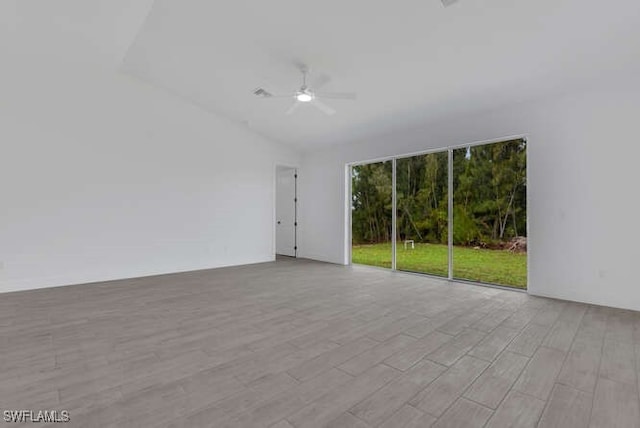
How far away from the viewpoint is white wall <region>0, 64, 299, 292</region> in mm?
4461

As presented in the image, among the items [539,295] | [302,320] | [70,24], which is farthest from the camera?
[539,295]

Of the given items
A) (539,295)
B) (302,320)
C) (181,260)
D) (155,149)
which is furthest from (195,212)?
(539,295)

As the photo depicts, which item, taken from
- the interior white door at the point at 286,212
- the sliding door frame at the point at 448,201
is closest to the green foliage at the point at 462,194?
the sliding door frame at the point at 448,201

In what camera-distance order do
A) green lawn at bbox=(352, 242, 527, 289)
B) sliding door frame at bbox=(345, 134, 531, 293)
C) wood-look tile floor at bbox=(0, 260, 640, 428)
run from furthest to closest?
green lawn at bbox=(352, 242, 527, 289)
sliding door frame at bbox=(345, 134, 531, 293)
wood-look tile floor at bbox=(0, 260, 640, 428)

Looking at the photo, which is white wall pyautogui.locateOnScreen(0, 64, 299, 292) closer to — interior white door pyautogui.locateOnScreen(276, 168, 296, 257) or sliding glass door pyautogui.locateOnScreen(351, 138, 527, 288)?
interior white door pyautogui.locateOnScreen(276, 168, 296, 257)

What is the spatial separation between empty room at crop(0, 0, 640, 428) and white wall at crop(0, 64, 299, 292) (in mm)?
34

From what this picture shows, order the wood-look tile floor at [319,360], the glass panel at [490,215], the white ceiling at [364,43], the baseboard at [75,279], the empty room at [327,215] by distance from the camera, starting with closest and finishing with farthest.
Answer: the wood-look tile floor at [319,360] → the empty room at [327,215] → the white ceiling at [364,43] → the baseboard at [75,279] → the glass panel at [490,215]

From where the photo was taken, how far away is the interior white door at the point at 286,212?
8.28 meters

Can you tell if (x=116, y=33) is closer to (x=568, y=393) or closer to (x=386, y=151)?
(x=386, y=151)

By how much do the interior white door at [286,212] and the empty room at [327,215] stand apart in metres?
1.11

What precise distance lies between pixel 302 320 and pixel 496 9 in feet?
12.1

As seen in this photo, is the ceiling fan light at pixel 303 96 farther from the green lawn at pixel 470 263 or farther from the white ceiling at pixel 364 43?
the green lawn at pixel 470 263

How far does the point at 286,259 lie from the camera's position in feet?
25.5

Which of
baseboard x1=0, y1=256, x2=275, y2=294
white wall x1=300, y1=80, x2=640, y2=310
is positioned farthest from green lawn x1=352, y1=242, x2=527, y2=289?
baseboard x1=0, y1=256, x2=275, y2=294
